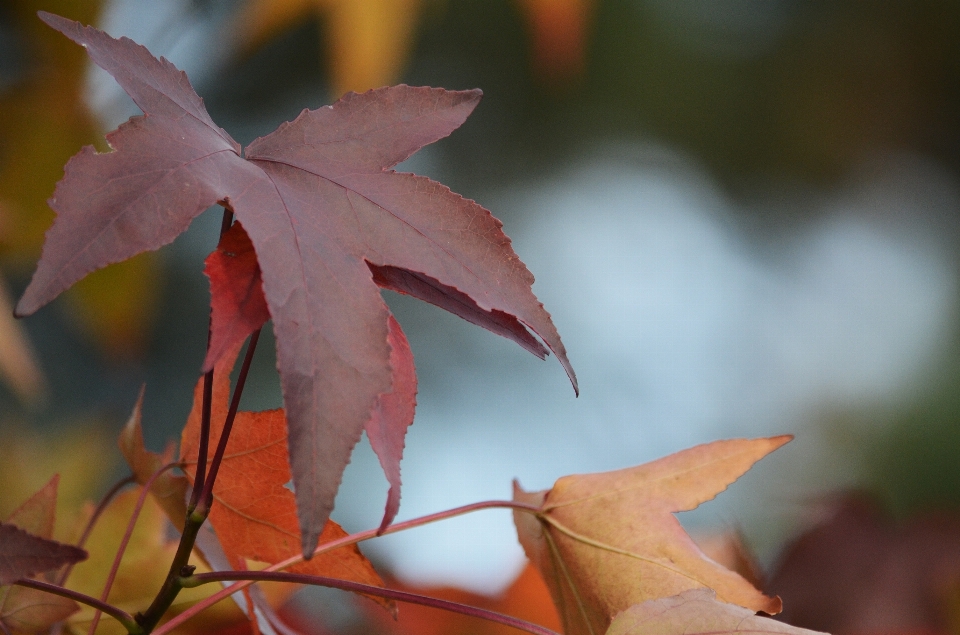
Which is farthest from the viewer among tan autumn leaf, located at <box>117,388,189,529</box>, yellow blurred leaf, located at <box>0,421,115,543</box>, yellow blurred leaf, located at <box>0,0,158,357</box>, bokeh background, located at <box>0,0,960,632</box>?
bokeh background, located at <box>0,0,960,632</box>

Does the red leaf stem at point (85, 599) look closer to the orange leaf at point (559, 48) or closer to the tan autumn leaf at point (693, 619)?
the tan autumn leaf at point (693, 619)

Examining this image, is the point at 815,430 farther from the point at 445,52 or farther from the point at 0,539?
the point at 0,539

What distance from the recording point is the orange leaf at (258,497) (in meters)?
0.24

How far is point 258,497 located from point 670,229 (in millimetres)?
1647

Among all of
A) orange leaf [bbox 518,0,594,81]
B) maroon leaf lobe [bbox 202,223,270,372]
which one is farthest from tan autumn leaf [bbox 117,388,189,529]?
orange leaf [bbox 518,0,594,81]

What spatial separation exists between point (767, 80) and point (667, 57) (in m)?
0.25

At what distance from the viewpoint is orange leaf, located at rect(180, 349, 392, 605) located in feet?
0.78

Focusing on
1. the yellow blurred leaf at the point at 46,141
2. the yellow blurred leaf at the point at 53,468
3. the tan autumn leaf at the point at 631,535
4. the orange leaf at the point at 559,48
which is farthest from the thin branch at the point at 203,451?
the orange leaf at the point at 559,48

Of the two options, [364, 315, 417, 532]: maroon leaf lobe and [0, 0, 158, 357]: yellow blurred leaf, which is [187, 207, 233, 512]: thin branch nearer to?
[364, 315, 417, 532]: maroon leaf lobe

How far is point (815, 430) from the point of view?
1567mm

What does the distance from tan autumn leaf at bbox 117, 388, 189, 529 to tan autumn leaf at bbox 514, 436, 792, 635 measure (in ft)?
0.39

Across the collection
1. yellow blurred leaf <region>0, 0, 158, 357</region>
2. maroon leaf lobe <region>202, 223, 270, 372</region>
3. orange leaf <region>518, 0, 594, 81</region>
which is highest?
orange leaf <region>518, 0, 594, 81</region>

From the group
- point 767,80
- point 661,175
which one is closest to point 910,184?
point 767,80

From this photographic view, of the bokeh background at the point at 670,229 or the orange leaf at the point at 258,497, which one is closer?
the orange leaf at the point at 258,497
